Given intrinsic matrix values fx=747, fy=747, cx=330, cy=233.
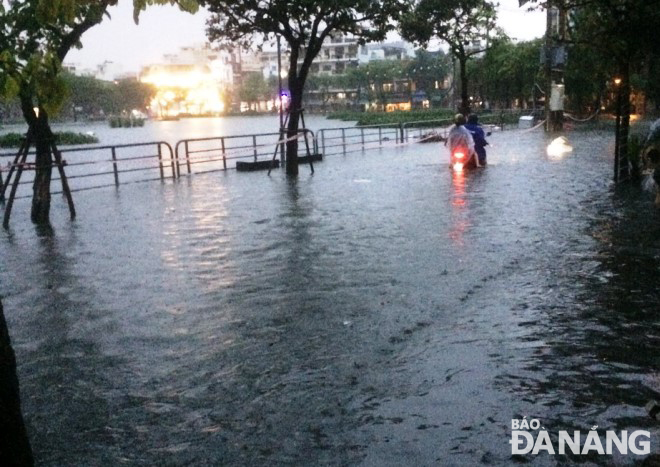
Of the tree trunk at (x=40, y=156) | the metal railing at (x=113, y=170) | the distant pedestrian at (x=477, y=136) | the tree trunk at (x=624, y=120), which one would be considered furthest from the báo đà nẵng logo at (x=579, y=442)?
the distant pedestrian at (x=477, y=136)

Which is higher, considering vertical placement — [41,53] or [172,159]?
[41,53]

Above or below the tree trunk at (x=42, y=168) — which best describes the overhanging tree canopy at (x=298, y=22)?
above

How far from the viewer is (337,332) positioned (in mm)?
6230

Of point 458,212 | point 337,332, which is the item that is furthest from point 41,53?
point 458,212

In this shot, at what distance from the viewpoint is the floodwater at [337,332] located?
4340 millimetres

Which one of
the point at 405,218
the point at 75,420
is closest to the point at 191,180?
the point at 405,218

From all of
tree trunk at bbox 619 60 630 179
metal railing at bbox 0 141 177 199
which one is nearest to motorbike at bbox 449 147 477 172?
tree trunk at bbox 619 60 630 179

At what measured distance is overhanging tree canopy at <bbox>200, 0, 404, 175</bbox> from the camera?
19250mm

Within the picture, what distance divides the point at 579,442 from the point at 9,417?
2909 mm

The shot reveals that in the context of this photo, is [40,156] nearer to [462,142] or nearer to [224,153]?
[224,153]

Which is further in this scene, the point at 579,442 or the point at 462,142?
the point at 462,142

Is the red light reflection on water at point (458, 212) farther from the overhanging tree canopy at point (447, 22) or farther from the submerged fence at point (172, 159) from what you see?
the overhanging tree canopy at point (447, 22)

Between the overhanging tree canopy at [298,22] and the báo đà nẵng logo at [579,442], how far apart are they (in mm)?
15998

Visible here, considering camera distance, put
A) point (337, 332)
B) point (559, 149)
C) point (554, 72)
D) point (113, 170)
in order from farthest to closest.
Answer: point (554, 72), point (559, 149), point (113, 170), point (337, 332)
